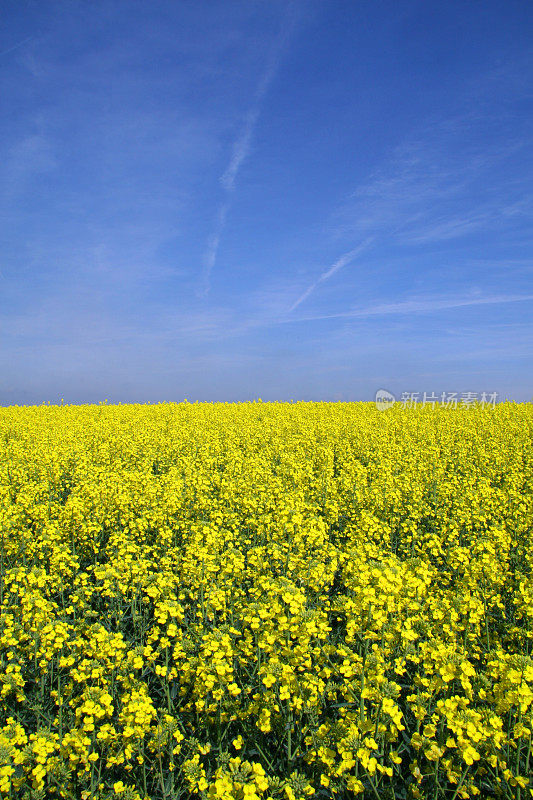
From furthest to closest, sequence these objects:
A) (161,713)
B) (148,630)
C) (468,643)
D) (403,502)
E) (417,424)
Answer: (417,424) → (403,502) → (148,630) → (468,643) → (161,713)

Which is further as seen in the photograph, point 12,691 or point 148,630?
point 148,630

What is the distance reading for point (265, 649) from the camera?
4.37 m

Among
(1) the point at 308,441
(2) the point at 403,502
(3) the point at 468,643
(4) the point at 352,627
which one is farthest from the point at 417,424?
(4) the point at 352,627

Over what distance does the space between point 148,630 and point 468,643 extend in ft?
14.4

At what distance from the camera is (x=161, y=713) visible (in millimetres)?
4773

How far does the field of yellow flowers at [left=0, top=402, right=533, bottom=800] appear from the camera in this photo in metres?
3.86

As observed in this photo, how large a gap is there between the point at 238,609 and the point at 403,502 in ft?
20.7

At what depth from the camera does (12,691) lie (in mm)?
5289

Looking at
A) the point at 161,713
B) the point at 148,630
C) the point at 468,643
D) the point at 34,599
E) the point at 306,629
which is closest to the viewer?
the point at 306,629

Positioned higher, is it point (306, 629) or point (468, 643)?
point (306, 629)

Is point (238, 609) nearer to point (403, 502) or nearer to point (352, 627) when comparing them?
point (352, 627)

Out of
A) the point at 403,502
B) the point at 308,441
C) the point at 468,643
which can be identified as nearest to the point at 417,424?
the point at 308,441

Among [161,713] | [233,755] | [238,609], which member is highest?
[238,609]

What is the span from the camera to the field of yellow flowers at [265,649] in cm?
386
